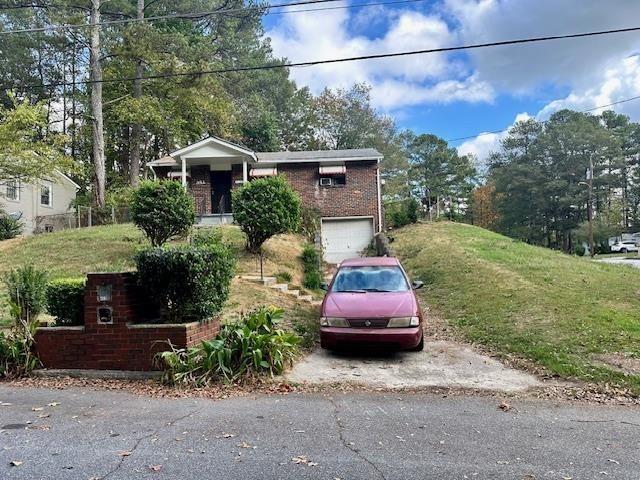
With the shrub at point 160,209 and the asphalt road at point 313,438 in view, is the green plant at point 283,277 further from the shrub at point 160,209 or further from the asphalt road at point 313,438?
the asphalt road at point 313,438

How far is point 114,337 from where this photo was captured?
5.96 m

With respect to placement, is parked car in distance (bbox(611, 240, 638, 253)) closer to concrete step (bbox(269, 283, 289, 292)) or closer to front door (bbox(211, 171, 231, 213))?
front door (bbox(211, 171, 231, 213))

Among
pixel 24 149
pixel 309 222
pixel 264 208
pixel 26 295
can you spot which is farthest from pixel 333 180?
pixel 26 295

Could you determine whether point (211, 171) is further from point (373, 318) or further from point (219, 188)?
point (373, 318)

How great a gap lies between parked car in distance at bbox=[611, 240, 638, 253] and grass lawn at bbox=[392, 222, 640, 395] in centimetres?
3484

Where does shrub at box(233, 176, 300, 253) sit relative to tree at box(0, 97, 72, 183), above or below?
below

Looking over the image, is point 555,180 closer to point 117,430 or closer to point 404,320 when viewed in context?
point 404,320

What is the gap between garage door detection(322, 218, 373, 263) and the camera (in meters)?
22.1

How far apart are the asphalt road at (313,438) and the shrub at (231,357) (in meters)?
0.56

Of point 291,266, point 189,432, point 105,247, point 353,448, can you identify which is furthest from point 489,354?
point 105,247

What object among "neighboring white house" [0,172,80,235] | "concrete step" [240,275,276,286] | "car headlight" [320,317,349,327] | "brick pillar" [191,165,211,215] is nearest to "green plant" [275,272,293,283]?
"concrete step" [240,275,276,286]

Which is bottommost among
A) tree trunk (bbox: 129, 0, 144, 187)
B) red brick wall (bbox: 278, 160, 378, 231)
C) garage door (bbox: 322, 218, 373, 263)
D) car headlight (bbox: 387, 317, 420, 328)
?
car headlight (bbox: 387, 317, 420, 328)

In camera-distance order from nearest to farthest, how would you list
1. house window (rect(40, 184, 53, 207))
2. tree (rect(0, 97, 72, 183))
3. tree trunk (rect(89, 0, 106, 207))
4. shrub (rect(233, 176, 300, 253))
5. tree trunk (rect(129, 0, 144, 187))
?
shrub (rect(233, 176, 300, 253)), tree (rect(0, 97, 72, 183)), tree trunk (rect(89, 0, 106, 207)), tree trunk (rect(129, 0, 144, 187)), house window (rect(40, 184, 53, 207))

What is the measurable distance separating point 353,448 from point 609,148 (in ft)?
179
